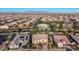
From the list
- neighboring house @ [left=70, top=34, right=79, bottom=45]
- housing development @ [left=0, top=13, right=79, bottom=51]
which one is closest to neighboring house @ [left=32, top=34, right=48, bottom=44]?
housing development @ [left=0, top=13, right=79, bottom=51]

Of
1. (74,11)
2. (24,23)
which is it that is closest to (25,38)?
(24,23)

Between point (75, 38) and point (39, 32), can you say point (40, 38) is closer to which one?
point (39, 32)

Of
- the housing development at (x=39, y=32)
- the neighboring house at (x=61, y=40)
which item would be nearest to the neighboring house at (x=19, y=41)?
the housing development at (x=39, y=32)

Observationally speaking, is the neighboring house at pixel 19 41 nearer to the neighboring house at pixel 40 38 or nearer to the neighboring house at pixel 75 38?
the neighboring house at pixel 40 38

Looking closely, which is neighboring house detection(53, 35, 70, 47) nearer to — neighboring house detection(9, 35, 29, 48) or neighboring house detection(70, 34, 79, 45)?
neighboring house detection(70, 34, 79, 45)

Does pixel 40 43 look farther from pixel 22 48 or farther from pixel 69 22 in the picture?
pixel 69 22

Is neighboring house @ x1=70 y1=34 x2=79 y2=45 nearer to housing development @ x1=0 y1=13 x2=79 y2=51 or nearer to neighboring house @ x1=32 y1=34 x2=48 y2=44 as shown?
housing development @ x1=0 y1=13 x2=79 y2=51
